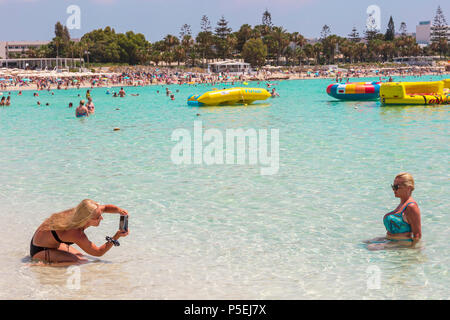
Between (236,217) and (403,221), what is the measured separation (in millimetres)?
2622

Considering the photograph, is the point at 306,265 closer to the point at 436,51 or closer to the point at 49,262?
the point at 49,262

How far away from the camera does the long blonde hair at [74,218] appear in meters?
5.11

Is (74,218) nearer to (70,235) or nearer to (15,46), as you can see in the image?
(70,235)

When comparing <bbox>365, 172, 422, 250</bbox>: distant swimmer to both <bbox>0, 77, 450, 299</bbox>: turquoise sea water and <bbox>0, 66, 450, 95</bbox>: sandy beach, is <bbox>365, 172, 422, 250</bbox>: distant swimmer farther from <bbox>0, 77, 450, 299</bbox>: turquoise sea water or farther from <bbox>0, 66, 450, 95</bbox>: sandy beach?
<bbox>0, 66, 450, 95</bbox>: sandy beach

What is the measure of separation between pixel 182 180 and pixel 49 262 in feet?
16.7

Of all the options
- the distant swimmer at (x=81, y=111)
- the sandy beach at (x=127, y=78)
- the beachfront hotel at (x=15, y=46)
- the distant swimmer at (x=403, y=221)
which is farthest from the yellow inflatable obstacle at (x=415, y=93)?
the beachfront hotel at (x=15, y=46)

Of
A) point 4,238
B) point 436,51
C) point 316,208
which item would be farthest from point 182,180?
point 436,51

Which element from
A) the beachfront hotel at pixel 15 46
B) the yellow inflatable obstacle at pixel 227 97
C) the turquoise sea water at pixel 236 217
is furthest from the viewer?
the beachfront hotel at pixel 15 46

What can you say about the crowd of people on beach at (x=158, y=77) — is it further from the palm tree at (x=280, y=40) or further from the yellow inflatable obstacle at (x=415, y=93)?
the yellow inflatable obstacle at (x=415, y=93)

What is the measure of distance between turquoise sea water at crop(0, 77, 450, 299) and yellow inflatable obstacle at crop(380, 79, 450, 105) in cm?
1085

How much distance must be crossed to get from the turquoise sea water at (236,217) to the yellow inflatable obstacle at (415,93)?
10850 millimetres

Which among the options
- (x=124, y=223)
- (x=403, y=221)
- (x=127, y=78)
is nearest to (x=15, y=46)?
(x=127, y=78)

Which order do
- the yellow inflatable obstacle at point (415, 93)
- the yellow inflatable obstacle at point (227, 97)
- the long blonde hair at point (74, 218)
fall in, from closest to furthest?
the long blonde hair at point (74, 218) → the yellow inflatable obstacle at point (415, 93) → the yellow inflatable obstacle at point (227, 97)

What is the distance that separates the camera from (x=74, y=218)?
521 cm
